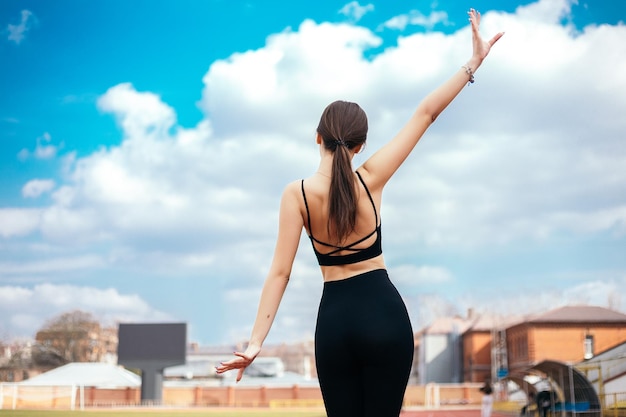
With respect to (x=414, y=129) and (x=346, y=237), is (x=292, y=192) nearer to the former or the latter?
(x=346, y=237)

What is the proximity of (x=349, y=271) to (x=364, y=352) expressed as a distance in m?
0.29

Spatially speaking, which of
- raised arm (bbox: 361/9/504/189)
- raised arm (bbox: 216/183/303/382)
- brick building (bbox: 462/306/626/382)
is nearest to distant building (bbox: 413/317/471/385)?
brick building (bbox: 462/306/626/382)

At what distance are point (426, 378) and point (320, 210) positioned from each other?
75824 millimetres

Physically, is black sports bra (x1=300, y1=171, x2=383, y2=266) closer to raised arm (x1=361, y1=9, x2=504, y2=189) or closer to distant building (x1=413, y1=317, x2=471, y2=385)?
raised arm (x1=361, y1=9, x2=504, y2=189)

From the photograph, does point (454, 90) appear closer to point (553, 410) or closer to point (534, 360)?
point (553, 410)

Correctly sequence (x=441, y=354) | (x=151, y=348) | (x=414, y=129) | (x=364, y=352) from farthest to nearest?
(x=441, y=354), (x=151, y=348), (x=414, y=129), (x=364, y=352)

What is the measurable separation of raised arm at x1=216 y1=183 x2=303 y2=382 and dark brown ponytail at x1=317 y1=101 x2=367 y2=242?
0.14m

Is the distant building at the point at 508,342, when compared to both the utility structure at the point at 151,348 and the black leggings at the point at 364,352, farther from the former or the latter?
the black leggings at the point at 364,352

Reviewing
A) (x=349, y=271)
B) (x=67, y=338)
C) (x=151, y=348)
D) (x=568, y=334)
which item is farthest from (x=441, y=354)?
(x=349, y=271)

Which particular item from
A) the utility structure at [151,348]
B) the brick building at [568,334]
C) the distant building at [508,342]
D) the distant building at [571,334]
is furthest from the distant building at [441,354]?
the utility structure at [151,348]

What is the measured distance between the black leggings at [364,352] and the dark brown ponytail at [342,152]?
0.74 feet

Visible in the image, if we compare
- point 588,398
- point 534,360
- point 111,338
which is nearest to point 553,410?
point 588,398

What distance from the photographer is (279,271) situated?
266 centimetres

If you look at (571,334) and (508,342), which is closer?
(571,334)
